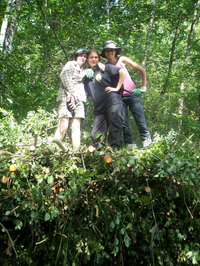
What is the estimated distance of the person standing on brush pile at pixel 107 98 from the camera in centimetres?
312

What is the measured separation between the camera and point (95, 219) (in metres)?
2.03

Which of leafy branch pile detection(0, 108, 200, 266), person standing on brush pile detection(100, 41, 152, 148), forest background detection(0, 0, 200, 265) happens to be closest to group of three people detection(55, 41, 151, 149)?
person standing on brush pile detection(100, 41, 152, 148)

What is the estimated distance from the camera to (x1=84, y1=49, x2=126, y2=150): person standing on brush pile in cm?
312

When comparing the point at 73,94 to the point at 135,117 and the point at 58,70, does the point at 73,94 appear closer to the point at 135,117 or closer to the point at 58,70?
the point at 135,117

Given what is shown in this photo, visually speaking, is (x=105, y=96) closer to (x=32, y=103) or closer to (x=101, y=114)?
(x=101, y=114)

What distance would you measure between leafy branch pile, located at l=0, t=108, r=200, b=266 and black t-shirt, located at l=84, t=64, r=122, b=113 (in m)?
1.37

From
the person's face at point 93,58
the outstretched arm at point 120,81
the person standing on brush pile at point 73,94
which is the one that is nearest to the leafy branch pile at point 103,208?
the person standing on brush pile at point 73,94

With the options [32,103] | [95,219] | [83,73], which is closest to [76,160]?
[95,219]

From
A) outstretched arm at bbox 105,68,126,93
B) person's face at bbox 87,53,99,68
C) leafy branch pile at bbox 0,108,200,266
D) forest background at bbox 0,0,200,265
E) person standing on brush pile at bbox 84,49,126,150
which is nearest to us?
leafy branch pile at bbox 0,108,200,266

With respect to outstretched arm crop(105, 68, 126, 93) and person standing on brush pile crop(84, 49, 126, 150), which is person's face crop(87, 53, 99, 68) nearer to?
person standing on brush pile crop(84, 49, 126, 150)

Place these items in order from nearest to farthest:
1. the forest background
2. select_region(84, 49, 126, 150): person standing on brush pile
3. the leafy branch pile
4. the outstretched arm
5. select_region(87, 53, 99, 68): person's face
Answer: the leafy branch pile → the forest background → select_region(84, 49, 126, 150): person standing on brush pile → the outstretched arm → select_region(87, 53, 99, 68): person's face

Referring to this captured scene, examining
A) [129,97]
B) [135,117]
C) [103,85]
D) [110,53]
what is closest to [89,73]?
[103,85]

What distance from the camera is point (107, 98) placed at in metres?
3.27

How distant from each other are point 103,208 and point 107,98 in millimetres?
1815
